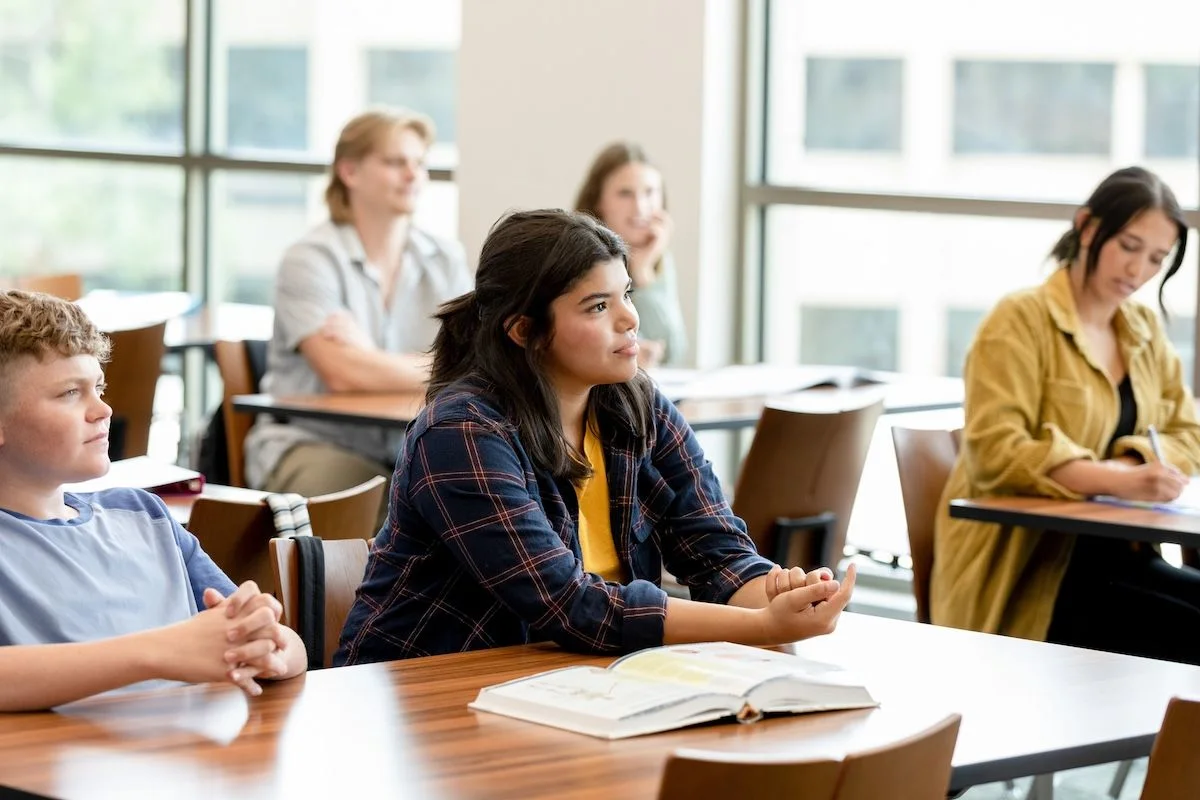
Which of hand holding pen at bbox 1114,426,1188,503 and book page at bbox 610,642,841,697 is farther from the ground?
hand holding pen at bbox 1114,426,1188,503

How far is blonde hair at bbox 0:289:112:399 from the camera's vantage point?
2043 millimetres

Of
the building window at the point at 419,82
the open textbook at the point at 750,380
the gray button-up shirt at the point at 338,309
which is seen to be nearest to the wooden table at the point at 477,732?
the open textbook at the point at 750,380

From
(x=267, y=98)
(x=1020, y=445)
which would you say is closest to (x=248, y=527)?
(x=1020, y=445)

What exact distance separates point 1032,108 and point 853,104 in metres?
0.59

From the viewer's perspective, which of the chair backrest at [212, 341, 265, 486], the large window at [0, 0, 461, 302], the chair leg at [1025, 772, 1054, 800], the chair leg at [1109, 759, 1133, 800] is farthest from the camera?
the large window at [0, 0, 461, 302]

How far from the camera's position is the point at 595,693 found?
1.85 m

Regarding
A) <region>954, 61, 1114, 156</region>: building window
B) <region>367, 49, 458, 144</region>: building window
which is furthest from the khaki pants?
<region>367, 49, 458, 144</region>: building window

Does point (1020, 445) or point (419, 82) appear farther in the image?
point (419, 82)

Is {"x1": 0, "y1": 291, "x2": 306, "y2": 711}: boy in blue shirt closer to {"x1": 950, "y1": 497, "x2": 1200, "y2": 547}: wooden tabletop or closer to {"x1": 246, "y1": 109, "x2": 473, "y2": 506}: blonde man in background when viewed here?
{"x1": 950, "y1": 497, "x2": 1200, "y2": 547}: wooden tabletop

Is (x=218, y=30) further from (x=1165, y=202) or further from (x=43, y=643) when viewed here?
(x=43, y=643)

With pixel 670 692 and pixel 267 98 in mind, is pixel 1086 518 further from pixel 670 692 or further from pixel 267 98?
pixel 267 98

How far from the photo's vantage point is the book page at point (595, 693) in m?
1.79

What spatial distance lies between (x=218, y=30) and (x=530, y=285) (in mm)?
5051

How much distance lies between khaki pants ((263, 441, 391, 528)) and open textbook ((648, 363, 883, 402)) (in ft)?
2.44
